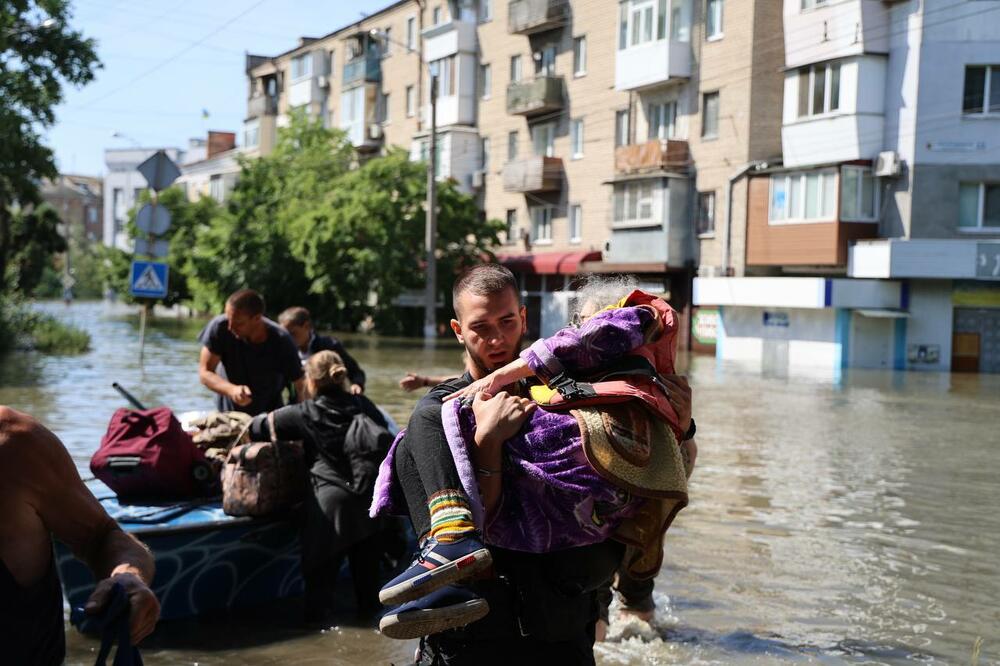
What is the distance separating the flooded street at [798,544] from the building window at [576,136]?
23607 mm

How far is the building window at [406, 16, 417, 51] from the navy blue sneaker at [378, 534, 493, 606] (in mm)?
56364

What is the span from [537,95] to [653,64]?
22.1ft

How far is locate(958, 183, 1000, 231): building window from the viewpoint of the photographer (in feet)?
111

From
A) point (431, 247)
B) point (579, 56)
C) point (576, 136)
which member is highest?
point (579, 56)

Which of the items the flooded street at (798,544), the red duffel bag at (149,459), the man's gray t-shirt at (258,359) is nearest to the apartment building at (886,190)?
the flooded street at (798,544)

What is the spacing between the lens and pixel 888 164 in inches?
1325

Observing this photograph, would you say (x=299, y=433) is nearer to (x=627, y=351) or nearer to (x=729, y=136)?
(x=627, y=351)

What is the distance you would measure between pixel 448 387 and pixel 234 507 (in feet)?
14.1

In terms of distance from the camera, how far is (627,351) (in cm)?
345

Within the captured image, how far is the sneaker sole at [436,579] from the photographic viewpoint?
122 inches

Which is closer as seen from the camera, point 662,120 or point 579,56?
point 662,120

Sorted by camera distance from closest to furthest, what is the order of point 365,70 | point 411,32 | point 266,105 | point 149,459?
1. point 149,459
2. point 411,32
3. point 365,70
4. point 266,105

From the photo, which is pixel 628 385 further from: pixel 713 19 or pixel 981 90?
pixel 713 19

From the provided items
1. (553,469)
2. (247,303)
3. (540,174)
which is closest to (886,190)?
(540,174)
